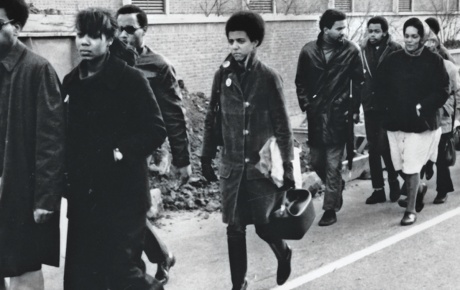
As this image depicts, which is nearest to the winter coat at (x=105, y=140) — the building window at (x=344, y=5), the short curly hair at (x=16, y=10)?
the short curly hair at (x=16, y=10)

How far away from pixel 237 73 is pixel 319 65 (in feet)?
8.37

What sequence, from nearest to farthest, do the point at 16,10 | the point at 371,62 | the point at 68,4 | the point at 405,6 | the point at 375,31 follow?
the point at 16,10 < the point at 375,31 < the point at 371,62 < the point at 68,4 < the point at 405,6

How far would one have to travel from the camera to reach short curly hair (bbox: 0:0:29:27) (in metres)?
4.82

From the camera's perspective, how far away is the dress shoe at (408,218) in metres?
8.38

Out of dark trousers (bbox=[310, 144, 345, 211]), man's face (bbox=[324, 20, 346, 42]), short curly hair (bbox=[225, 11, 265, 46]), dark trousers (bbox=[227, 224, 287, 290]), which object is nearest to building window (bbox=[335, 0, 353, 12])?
man's face (bbox=[324, 20, 346, 42])

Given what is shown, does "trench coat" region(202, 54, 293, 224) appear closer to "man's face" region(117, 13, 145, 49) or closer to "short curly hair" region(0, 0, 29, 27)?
"man's face" region(117, 13, 145, 49)

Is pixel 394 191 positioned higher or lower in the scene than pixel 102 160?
lower

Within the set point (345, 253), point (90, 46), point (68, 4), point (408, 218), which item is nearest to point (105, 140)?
point (90, 46)

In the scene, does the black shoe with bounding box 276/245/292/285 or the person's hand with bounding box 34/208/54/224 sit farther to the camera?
the black shoe with bounding box 276/245/292/285

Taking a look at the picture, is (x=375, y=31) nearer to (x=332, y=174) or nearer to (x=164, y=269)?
(x=332, y=174)

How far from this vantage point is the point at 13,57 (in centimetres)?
482

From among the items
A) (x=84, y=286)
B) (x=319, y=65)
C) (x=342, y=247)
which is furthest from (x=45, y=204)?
(x=319, y=65)

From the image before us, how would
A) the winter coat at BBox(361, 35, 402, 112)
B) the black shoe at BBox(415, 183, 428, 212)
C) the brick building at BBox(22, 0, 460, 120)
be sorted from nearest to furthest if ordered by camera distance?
the black shoe at BBox(415, 183, 428, 212) → the winter coat at BBox(361, 35, 402, 112) → the brick building at BBox(22, 0, 460, 120)

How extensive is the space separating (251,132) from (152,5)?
29.9 ft
